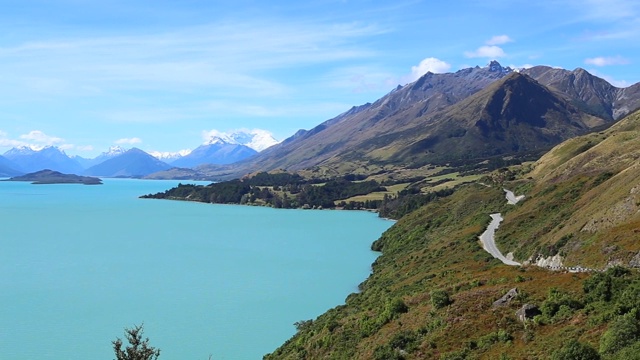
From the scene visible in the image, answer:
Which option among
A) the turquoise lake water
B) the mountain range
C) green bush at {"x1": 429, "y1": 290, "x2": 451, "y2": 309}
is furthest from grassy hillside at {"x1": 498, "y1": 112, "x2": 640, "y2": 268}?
the turquoise lake water

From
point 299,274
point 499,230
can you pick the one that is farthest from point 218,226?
point 499,230

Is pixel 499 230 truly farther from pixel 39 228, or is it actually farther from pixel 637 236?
pixel 39 228

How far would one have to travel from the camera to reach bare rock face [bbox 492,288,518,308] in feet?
101

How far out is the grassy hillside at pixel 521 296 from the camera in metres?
25.0

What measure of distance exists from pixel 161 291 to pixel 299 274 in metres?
24.0

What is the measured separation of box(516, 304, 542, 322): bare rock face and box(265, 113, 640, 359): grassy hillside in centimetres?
34

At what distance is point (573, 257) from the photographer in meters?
46.1

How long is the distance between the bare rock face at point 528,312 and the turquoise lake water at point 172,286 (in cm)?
3032

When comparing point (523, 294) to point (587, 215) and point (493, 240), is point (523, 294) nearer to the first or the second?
point (587, 215)

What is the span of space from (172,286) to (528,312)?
65323 millimetres

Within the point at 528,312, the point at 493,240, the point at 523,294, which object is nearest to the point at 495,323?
the point at 528,312

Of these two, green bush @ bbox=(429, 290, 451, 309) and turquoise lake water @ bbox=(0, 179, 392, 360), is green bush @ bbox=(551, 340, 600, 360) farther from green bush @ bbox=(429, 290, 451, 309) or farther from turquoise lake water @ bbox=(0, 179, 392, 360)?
turquoise lake water @ bbox=(0, 179, 392, 360)

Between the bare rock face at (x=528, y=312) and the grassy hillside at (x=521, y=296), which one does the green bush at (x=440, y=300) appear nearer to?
the grassy hillside at (x=521, y=296)

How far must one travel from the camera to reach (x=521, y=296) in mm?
30438
